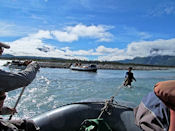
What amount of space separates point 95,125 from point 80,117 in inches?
14.9

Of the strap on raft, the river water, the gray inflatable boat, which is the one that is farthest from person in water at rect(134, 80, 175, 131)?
the river water

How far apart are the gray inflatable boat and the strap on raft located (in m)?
0.18

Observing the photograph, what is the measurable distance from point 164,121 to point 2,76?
5.77 feet

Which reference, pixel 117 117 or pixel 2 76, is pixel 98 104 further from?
pixel 2 76

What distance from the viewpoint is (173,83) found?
1673 mm

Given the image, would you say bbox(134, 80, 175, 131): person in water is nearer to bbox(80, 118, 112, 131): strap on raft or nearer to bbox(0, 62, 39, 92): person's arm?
bbox(80, 118, 112, 131): strap on raft

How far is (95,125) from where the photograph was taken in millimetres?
2707

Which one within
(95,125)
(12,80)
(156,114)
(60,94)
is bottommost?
(60,94)

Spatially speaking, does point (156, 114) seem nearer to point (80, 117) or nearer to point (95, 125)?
point (95, 125)

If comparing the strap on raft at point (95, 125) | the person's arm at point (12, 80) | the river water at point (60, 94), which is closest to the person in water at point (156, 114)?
the strap on raft at point (95, 125)

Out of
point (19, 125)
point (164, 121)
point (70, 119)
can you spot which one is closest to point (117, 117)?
point (70, 119)

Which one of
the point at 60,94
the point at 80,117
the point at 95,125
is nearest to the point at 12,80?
the point at 95,125

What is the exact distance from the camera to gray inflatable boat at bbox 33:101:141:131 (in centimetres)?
288

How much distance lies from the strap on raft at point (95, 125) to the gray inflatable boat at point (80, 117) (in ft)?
0.60
